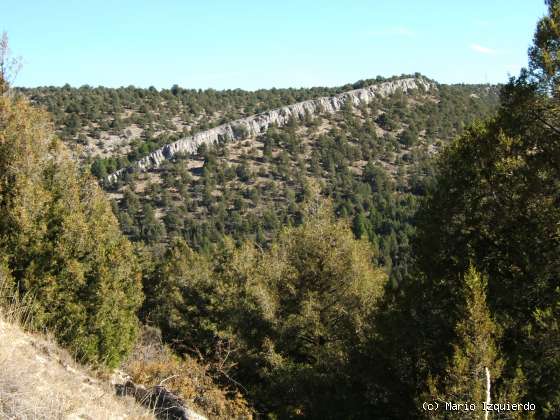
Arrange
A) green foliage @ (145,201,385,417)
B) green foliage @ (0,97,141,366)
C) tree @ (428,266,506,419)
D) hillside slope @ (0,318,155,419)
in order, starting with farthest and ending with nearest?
green foliage @ (145,201,385,417) → green foliage @ (0,97,141,366) → tree @ (428,266,506,419) → hillside slope @ (0,318,155,419)

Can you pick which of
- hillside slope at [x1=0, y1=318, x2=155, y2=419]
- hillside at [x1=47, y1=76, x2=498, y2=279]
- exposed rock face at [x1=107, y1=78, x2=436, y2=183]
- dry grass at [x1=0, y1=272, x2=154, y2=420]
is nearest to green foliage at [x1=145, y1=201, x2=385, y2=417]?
dry grass at [x1=0, y1=272, x2=154, y2=420]

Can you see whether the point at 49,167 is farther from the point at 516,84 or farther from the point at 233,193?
the point at 233,193

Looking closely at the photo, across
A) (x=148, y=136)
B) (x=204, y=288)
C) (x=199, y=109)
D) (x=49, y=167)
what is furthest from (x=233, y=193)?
(x=49, y=167)

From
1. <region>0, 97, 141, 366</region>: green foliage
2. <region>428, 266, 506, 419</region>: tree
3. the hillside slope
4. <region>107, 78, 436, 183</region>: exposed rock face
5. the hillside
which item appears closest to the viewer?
the hillside slope

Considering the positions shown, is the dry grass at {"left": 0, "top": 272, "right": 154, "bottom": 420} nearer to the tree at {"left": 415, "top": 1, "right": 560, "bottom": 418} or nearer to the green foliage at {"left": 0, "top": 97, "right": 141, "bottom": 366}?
the green foliage at {"left": 0, "top": 97, "right": 141, "bottom": 366}

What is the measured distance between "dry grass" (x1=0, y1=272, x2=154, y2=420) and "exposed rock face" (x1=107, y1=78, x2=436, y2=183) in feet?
282

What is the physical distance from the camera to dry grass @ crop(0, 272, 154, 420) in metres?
4.27

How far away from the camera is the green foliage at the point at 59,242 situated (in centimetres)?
1402

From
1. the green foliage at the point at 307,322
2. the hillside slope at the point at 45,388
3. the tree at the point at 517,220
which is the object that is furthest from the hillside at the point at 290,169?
the hillside slope at the point at 45,388

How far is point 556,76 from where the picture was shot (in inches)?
349

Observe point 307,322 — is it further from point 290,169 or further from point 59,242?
point 290,169

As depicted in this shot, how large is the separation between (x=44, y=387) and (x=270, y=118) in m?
119

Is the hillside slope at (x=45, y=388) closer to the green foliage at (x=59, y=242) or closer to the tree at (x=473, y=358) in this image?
the tree at (x=473, y=358)

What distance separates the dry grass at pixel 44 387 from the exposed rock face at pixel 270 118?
86.1 meters
